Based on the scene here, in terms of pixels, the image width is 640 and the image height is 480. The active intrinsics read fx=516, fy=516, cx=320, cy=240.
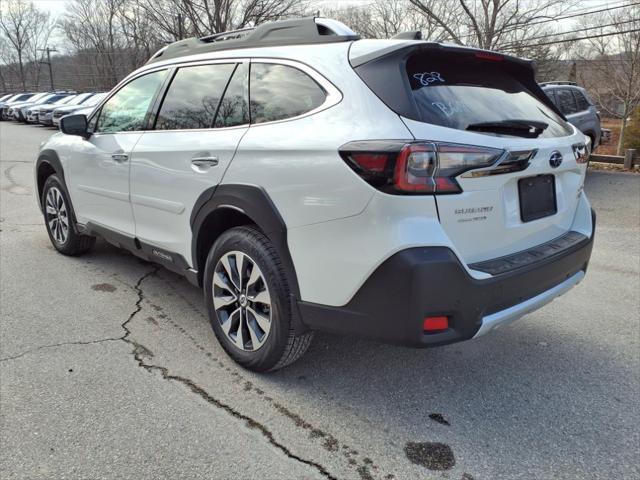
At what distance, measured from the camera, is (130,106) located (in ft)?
13.2

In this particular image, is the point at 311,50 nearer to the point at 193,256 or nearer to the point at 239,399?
the point at 193,256

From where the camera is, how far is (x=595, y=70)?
20.1 metres

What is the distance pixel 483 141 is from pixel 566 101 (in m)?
9.50

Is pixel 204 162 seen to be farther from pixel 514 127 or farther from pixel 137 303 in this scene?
pixel 514 127

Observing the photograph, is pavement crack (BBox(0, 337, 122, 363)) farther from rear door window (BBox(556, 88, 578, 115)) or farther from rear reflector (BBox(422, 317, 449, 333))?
rear door window (BBox(556, 88, 578, 115))

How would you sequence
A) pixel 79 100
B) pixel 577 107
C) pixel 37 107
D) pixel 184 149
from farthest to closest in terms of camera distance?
pixel 37 107, pixel 79 100, pixel 577 107, pixel 184 149

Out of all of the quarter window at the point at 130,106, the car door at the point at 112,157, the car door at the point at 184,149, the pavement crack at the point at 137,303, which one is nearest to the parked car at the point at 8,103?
the car door at the point at 112,157

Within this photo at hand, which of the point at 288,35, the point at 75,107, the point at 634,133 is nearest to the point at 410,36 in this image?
the point at 288,35

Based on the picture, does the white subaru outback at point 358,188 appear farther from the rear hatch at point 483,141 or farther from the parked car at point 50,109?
the parked car at point 50,109

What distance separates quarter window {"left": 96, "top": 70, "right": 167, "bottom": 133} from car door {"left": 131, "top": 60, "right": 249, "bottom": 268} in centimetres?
24

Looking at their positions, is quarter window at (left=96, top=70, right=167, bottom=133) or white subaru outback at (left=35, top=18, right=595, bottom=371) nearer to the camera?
white subaru outback at (left=35, top=18, right=595, bottom=371)

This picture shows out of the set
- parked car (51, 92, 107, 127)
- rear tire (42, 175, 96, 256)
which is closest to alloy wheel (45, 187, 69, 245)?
rear tire (42, 175, 96, 256)

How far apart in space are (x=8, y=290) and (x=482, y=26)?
82.7ft

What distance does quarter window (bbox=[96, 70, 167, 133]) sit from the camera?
3785 mm
